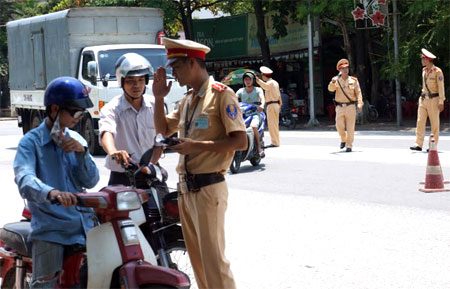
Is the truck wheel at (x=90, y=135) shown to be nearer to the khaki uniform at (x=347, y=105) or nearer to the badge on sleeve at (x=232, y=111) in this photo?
the khaki uniform at (x=347, y=105)

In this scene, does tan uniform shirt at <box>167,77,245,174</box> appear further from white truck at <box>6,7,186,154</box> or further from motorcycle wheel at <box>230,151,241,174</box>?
white truck at <box>6,7,186,154</box>

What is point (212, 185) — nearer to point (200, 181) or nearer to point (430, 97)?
point (200, 181)

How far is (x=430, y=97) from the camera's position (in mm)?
14820

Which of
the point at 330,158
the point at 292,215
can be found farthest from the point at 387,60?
the point at 292,215

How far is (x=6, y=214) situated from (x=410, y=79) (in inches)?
616

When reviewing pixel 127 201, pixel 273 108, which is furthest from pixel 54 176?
pixel 273 108

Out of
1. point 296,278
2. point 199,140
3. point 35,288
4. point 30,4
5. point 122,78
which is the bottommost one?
point 296,278

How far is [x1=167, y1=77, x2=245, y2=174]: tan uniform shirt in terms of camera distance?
4559mm

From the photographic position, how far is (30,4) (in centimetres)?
5122

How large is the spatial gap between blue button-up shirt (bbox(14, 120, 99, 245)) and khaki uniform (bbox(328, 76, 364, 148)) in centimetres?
1158

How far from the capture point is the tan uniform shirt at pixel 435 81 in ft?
47.8

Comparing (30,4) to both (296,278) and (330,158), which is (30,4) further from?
(296,278)

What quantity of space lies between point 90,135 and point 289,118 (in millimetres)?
9434

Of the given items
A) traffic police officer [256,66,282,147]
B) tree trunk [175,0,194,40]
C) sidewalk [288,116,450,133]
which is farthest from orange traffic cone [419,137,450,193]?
tree trunk [175,0,194,40]
